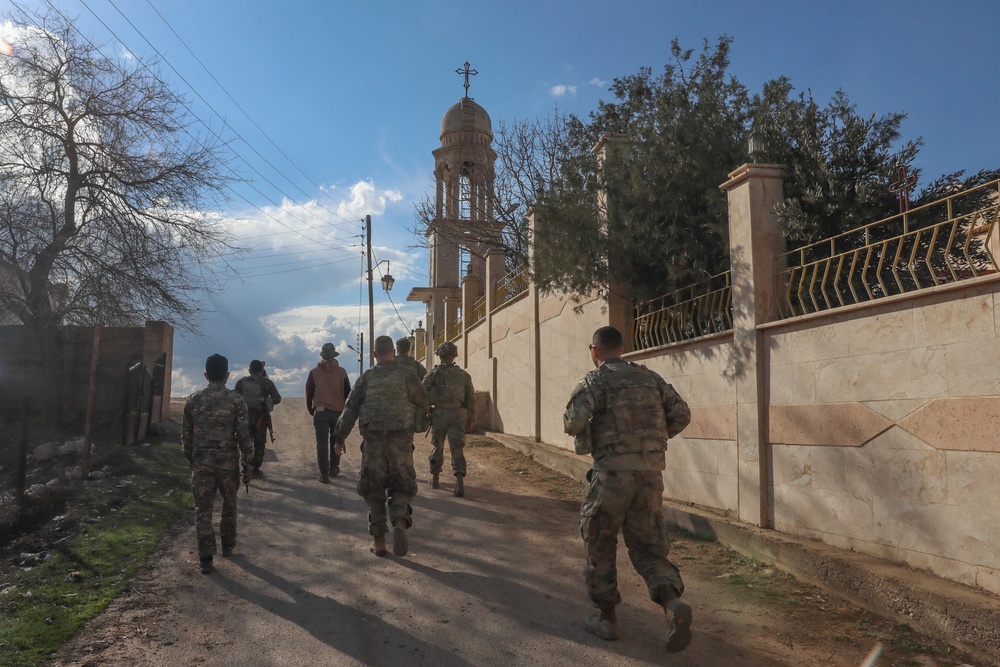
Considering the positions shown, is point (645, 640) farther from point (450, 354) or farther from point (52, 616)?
point (450, 354)

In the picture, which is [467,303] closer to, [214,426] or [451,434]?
[451,434]

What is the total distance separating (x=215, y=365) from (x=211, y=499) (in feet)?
3.71

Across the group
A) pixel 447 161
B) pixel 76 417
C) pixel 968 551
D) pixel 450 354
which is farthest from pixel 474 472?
pixel 447 161

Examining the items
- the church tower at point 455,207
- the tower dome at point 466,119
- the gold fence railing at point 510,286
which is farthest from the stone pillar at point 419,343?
the gold fence railing at point 510,286

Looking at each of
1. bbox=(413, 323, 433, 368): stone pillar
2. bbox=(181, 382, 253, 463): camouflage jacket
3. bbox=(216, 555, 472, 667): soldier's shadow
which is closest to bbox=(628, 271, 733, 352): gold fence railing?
bbox=(216, 555, 472, 667): soldier's shadow

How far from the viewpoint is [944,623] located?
4203 millimetres

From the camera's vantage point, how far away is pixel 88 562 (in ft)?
19.6

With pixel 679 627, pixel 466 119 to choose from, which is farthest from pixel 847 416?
pixel 466 119

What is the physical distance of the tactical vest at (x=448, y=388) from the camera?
31.9 ft

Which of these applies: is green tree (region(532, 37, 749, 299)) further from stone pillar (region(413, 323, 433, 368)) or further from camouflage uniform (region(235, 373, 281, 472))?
stone pillar (region(413, 323, 433, 368))

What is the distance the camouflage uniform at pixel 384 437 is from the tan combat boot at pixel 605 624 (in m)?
2.31

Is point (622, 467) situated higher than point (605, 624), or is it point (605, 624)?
point (622, 467)

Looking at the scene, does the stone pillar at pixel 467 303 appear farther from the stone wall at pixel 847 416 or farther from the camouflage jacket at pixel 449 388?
the stone wall at pixel 847 416

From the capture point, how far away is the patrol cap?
6336mm
